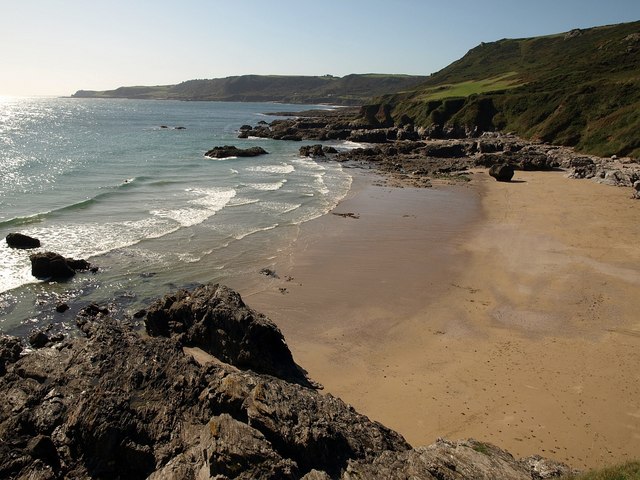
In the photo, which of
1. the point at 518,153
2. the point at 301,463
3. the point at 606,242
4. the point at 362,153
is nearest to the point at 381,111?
the point at 362,153

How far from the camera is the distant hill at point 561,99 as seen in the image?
5828 cm

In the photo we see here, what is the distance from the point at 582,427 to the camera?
1247cm

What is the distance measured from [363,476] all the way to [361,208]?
3055cm

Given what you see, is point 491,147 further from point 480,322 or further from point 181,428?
point 181,428

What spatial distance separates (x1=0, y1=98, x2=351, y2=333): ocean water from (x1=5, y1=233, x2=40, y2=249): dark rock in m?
0.42

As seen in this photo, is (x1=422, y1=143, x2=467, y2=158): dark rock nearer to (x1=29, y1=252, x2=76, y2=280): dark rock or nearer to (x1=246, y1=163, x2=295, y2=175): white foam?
(x1=246, y1=163, x2=295, y2=175): white foam

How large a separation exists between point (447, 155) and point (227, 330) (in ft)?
196

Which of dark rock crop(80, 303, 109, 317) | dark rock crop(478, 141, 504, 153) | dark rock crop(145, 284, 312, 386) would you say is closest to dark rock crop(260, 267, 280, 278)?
dark rock crop(145, 284, 312, 386)

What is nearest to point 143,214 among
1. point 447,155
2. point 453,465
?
point 453,465

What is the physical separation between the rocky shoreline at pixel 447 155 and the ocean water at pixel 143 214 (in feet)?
25.5

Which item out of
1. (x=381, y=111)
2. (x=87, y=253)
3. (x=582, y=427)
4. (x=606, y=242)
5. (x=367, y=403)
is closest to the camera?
(x=582, y=427)

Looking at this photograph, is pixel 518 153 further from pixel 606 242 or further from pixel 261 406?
pixel 261 406

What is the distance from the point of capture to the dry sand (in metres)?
12.8

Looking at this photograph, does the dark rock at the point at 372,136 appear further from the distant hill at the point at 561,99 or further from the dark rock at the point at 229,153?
the dark rock at the point at 229,153
